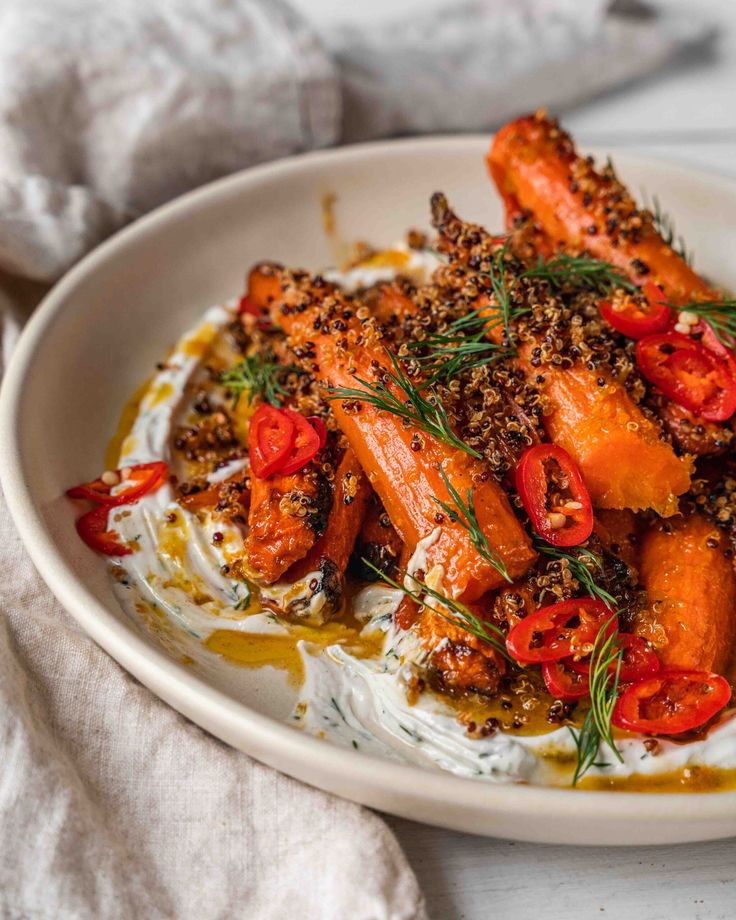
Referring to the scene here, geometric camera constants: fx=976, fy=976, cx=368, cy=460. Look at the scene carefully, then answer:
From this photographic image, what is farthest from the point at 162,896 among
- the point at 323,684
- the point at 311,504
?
the point at 311,504

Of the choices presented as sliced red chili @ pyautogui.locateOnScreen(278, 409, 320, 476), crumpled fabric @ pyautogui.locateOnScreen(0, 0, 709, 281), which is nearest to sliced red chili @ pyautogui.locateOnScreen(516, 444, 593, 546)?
sliced red chili @ pyautogui.locateOnScreen(278, 409, 320, 476)

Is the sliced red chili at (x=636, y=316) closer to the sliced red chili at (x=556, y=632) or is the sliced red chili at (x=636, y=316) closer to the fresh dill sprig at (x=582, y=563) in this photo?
the fresh dill sprig at (x=582, y=563)

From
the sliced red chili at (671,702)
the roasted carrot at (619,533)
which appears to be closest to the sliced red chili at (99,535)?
the roasted carrot at (619,533)

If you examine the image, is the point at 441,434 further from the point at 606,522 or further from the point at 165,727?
the point at 165,727

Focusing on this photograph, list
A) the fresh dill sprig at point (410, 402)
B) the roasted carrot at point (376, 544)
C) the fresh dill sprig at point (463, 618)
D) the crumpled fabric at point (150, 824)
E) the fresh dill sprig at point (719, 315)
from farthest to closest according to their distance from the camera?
the fresh dill sprig at point (719, 315) < the roasted carrot at point (376, 544) < the fresh dill sprig at point (410, 402) < the fresh dill sprig at point (463, 618) < the crumpled fabric at point (150, 824)

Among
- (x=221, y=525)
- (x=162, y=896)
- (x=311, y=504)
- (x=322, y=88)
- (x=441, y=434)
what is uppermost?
(x=322, y=88)

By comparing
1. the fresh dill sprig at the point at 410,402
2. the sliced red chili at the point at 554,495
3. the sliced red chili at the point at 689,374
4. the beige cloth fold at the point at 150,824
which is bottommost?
the beige cloth fold at the point at 150,824
